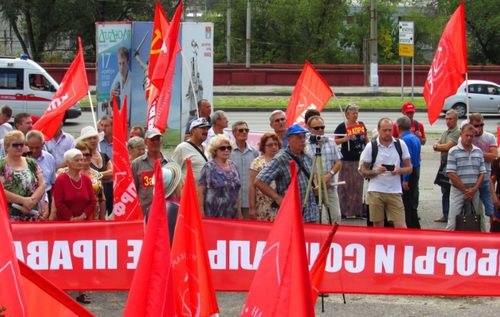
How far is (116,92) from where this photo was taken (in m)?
17.3

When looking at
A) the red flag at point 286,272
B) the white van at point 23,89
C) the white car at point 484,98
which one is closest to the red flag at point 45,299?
the red flag at point 286,272

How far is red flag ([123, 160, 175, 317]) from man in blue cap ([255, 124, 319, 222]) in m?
3.30

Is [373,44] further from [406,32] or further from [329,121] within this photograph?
[329,121]

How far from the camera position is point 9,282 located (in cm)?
527

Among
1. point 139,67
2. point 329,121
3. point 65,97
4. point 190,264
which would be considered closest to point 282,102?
point 329,121

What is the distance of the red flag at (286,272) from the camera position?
500 cm

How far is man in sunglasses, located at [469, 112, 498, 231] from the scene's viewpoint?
35.7 feet

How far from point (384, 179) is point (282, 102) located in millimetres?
25181

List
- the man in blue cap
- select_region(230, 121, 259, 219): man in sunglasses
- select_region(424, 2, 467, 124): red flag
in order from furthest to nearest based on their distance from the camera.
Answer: select_region(424, 2, 467, 124): red flag < select_region(230, 121, 259, 219): man in sunglasses < the man in blue cap

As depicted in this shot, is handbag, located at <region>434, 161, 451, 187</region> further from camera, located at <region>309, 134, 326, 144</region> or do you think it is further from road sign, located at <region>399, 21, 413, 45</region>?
road sign, located at <region>399, 21, 413, 45</region>

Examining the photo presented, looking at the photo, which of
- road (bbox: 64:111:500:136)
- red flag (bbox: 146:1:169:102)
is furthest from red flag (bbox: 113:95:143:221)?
road (bbox: 64:111:500:136)

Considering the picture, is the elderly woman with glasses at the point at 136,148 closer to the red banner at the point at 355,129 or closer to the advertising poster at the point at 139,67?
the red banner at the point at 355,129

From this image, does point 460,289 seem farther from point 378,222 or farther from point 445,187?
point 445,187

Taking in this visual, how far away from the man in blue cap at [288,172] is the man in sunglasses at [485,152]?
8.83 ft
